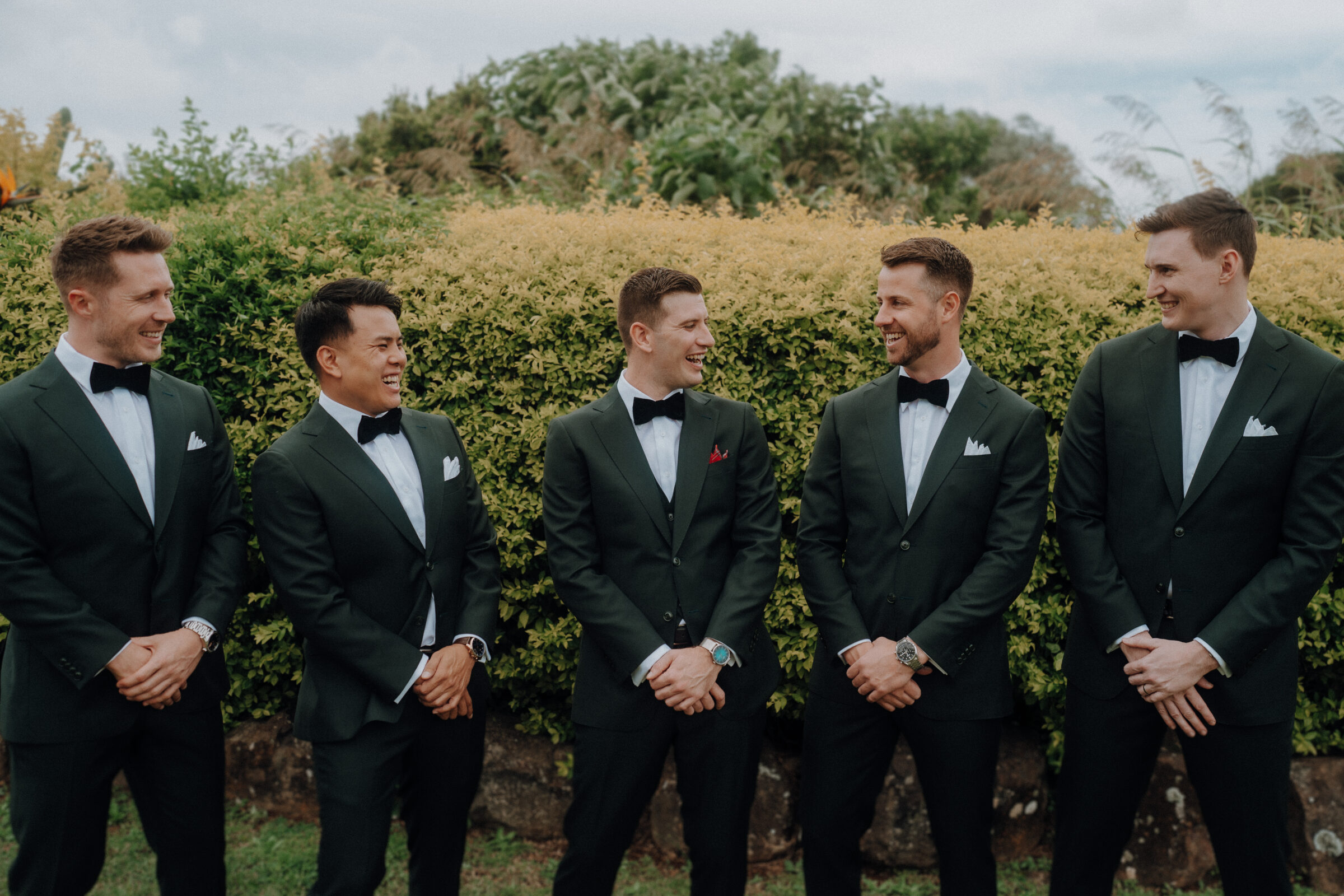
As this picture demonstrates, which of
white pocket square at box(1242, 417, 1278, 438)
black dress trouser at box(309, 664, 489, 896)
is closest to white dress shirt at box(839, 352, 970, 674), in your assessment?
white pocket square at box(1242, 417, 1278, 438)

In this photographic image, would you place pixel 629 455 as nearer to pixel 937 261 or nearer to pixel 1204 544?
pixel 937 261

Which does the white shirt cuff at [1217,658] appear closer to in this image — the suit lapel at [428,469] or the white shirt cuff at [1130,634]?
the white shirt cuff at [1130,634]

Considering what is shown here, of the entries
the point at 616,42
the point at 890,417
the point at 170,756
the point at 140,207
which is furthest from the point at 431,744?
the point at 616,42

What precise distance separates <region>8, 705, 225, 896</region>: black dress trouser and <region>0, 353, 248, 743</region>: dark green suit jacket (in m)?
0.08

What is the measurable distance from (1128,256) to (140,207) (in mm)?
7065

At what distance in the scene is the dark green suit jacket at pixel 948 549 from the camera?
10.8 feet

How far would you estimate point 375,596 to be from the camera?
3369 mm

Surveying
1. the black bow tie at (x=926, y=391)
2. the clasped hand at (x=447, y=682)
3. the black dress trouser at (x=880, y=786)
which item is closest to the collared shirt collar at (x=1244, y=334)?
the black bow tie at (x=926, y=391)

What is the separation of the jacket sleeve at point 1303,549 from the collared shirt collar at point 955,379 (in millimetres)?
1134

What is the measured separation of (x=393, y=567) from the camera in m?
3.38

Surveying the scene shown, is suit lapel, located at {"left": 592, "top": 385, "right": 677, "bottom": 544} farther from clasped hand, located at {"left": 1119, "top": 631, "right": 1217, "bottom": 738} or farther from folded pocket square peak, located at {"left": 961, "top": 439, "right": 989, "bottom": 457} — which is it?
clasped hand, located at {"left": 1119, "top": 631, "right": 1217, "bottom": 738}

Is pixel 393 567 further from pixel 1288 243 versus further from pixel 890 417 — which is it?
pixel 1288 243

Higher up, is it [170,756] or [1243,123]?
[1243,123]

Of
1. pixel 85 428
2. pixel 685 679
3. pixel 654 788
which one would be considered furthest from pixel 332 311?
pixel 654 788
